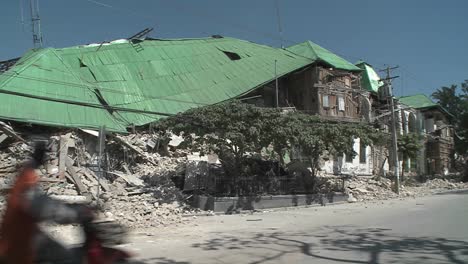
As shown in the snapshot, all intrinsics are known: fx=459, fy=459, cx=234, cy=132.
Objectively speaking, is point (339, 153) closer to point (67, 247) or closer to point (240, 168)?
point (240, 168)

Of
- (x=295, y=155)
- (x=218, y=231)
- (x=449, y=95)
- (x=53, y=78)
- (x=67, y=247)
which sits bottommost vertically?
(x=218, y=231)

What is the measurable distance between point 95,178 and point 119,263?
1679 cm

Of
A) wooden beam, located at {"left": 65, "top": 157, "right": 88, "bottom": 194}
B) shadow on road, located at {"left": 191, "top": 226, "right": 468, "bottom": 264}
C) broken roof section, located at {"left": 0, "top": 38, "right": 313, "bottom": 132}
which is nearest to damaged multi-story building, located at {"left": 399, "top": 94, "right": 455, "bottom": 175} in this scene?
broken roof section, located at {"left": 0, "top": 38, "right": 313, "bottom": 132}

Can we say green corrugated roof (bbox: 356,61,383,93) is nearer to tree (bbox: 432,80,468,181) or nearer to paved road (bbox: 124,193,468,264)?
tree (bbox: 432,80,468,181)

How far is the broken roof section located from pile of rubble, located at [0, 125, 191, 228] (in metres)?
1.65

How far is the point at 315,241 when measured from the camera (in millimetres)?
11117

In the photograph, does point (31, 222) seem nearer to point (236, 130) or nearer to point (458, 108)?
point (236, 130)

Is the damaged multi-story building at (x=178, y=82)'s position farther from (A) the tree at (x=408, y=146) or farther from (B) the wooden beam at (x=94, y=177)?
(B) the wooden beam at (x=94, y=177)

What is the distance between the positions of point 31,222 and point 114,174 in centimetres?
1827

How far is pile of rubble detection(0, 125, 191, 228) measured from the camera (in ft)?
57.0

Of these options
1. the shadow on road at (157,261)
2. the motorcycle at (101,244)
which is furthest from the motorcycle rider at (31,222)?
Answer: the shadow on road at (157,261)

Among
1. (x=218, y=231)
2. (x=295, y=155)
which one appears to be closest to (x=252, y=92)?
(x=295, y=155)

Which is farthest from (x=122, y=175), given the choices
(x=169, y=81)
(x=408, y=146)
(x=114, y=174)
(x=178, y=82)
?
(x=408, y=146)

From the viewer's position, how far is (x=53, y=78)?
84.8 feet
